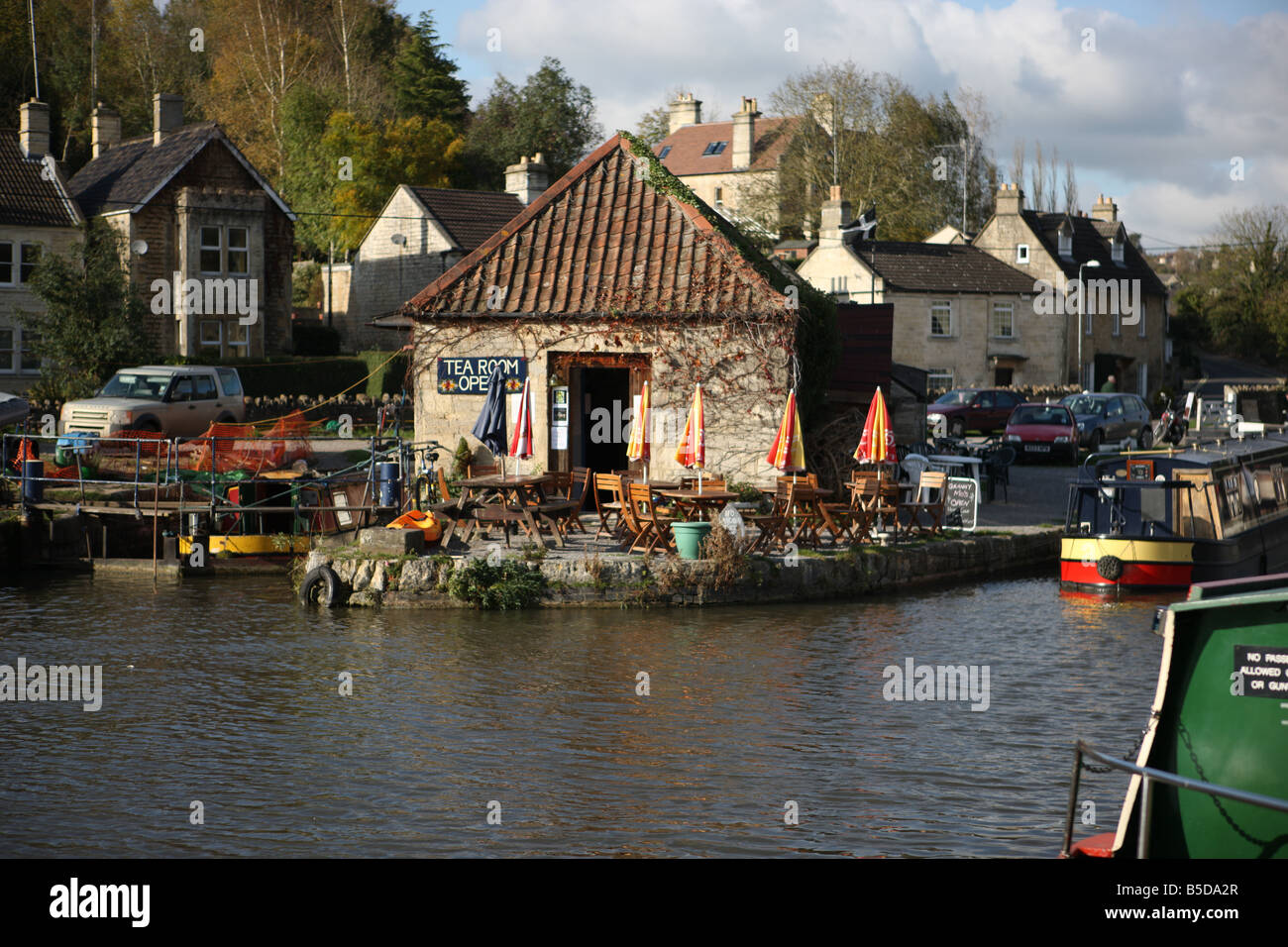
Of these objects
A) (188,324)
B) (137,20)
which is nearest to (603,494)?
(188,324)

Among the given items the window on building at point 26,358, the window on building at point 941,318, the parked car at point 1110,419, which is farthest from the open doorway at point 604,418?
the window on building at point 941,318

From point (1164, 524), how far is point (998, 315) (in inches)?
1479

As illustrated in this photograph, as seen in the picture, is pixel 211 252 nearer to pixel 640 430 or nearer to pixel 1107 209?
pixel 640 430

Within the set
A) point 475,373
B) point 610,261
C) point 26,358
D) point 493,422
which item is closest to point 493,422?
point 493,422

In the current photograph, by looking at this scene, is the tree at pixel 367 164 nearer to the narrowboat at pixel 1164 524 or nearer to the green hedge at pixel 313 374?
the green hedge at pixel 313 374

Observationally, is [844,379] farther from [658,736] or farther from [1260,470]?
[658,736]

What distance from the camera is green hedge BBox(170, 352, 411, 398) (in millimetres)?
40531

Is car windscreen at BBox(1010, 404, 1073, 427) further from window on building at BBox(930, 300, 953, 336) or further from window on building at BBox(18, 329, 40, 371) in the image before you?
window on building at BBox(18, 329, 40, 371)

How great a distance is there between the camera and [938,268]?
182ft

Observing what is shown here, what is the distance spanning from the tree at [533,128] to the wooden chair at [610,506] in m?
46.9

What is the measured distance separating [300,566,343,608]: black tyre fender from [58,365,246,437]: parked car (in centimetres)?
1136

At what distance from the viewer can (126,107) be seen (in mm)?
62031
